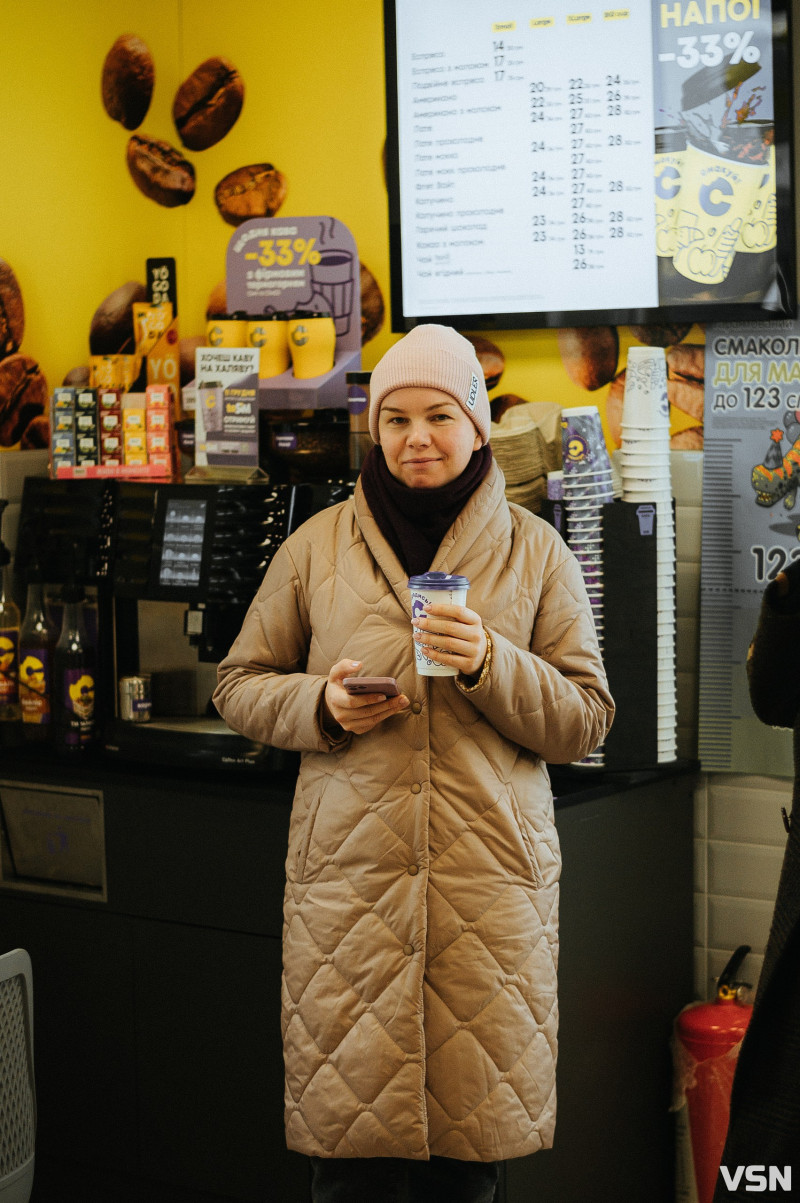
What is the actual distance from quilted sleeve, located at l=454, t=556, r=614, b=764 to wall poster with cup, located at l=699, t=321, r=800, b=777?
934 mm

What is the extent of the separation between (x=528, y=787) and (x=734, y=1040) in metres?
1.17

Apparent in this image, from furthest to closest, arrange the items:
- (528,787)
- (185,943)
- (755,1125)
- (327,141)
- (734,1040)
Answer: (327,141) < (734,1040) < (185,943) < (528,787) < (755,1125)

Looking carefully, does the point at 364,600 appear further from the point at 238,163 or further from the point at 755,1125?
the point at 238,163

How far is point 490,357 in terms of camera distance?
10.00ft

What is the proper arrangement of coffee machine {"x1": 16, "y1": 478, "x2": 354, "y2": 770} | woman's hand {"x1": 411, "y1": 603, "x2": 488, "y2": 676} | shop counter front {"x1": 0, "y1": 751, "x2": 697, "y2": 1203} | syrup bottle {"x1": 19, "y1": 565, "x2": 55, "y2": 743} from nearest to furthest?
woman's hand {"x1": 411, "y1": 603, "x2": 488, "y2": 676} < shop counter front {"x1": 0, "y1": 751, "x2": 697, "y2": 1203} < coffee machine {"x1": 16, "y1": 478, "x2": 354, "y2": 770} < syrup bottle {"x1": 19, "y1": 565, "x2": 55, "y2": 743}

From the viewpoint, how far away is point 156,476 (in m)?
2.96

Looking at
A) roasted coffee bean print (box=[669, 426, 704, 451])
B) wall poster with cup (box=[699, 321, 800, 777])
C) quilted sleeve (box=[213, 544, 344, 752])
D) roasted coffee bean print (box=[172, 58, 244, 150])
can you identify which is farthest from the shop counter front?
roasted coffee bean print (box=[172, 58, 244, 150])

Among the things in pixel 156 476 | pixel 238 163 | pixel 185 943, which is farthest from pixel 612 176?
pixel 185 943

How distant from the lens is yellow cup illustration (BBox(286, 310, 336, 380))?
2846 mm

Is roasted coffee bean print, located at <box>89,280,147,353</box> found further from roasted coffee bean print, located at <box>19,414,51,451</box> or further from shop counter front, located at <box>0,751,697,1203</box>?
shop counter front, located at <box>0,751,697,1203</box>

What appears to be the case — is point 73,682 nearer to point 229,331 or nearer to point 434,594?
point 229,331

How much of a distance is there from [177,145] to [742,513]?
1.79 m
